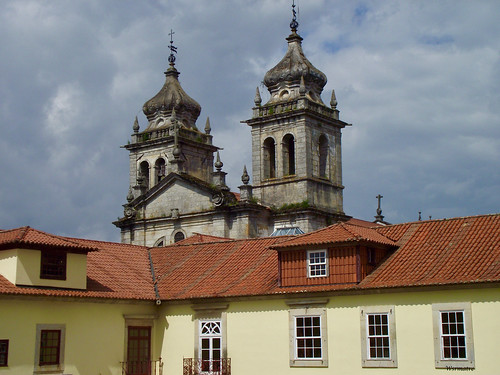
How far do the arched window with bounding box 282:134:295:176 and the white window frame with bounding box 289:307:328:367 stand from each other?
75.4ft

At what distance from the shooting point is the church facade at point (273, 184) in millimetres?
46125

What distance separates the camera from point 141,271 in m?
31.4

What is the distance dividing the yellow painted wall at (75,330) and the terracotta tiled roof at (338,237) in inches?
239

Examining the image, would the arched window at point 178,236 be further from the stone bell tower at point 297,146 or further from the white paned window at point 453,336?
the white paned window at point 453,336

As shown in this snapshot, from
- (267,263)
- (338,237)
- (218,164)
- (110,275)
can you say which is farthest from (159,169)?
(338,237)

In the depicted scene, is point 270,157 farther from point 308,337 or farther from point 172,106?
point 308,337

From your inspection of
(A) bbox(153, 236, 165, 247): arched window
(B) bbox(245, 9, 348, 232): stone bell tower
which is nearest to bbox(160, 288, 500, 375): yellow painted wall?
(B) bbox(245, 9, 348, 232): stone bell tower

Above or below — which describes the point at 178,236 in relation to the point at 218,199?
below

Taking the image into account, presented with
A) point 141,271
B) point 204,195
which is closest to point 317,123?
point 204,195

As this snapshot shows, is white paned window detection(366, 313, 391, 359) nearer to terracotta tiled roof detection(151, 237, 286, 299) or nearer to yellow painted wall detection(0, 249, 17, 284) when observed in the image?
terracotta tiled roof detection(151, 237, 286, 299)

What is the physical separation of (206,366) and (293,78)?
25.7 meters

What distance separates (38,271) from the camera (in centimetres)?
2617

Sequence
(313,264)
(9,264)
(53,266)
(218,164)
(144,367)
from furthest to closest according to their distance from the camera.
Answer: (218,164) → (144,367) → (53,266) → (313,264) → (9,264)

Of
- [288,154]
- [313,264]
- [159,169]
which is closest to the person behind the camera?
[313,264]
